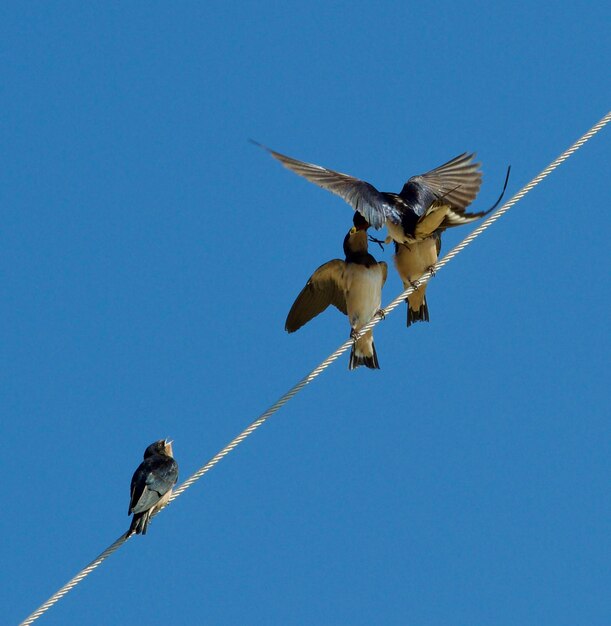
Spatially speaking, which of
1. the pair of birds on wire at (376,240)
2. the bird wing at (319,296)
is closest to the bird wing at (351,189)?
the pair of birds on wire at (376,240)

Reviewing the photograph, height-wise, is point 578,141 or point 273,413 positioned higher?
point 578,141

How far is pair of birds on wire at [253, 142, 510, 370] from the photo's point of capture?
11.4m

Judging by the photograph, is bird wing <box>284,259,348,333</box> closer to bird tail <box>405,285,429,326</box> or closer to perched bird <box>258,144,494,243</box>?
bird tail <box>405,285,429,326</box>

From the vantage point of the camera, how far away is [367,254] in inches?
478

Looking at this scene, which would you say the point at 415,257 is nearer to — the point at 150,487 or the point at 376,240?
the point at 376,240

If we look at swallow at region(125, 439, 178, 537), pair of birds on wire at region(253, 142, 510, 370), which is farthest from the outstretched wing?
swallow at region(125, 439, 178, 537)

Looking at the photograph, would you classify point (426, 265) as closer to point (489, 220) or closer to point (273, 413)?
point (489, 220)

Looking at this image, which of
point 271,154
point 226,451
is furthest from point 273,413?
point 271,154

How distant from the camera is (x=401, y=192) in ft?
40.3

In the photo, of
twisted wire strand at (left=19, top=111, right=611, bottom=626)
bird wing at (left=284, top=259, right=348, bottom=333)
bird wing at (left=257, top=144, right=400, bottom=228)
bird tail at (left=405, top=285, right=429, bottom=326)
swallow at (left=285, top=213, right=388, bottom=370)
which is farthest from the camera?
bird tail at (left=405, top=285, right=429, bottom=326)

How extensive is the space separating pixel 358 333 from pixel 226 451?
8.83ft

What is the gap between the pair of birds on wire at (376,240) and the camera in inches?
447

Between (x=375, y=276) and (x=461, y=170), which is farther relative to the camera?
(x=461, y=170)

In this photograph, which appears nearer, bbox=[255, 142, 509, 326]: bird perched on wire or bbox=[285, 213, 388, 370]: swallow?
bbox=[255, 142, 509, 326]: bird perched on wire
